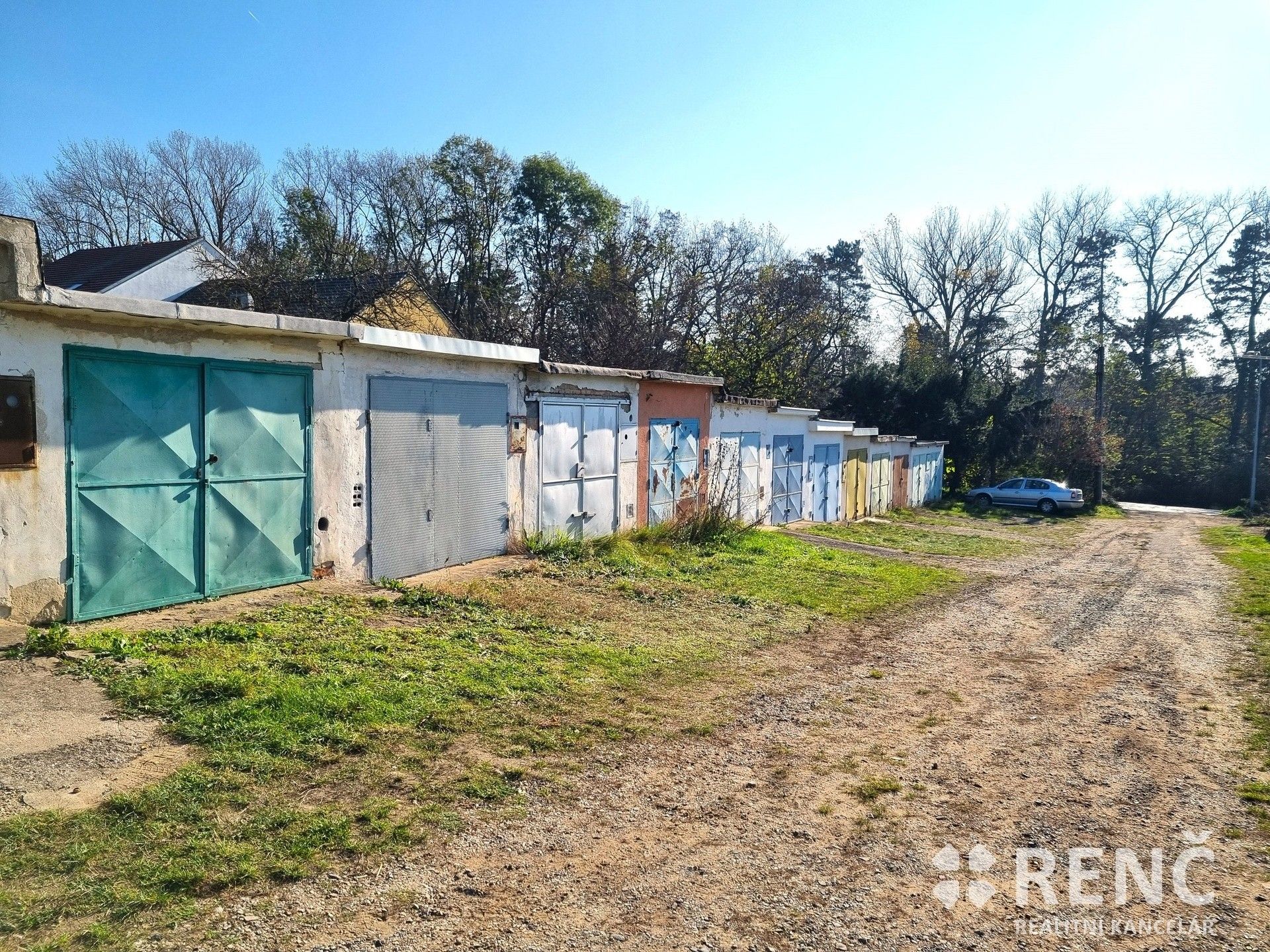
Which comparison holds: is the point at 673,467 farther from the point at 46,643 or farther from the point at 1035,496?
the point at 1035,496

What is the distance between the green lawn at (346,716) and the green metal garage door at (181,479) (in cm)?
75

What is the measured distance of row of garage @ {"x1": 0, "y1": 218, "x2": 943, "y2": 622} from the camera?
22.0 ft

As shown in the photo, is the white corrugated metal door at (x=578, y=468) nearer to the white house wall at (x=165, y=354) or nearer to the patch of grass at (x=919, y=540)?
the white house wall at (x=165, y=354)

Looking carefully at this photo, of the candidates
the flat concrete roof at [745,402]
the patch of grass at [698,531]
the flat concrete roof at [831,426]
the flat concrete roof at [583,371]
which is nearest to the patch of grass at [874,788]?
the flat concrete roof at [583,371]

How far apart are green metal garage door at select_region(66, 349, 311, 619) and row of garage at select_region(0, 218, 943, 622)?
0.02 metres

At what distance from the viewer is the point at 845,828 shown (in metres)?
4.58

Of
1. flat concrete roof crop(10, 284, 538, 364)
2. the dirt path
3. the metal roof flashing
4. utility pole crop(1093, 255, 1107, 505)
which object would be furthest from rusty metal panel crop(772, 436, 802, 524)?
utility pole crop(1093, 255, 1107, 505)

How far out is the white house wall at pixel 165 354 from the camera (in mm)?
6559

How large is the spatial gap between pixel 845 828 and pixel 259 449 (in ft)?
21.7

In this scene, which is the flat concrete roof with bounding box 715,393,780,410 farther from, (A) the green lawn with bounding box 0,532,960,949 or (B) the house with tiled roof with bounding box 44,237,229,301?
(B) the house with tiled roof with bounding box 44,237,229,301

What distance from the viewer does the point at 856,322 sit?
3944 centimetres

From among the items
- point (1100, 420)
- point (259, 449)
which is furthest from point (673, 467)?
point (1100, 420)

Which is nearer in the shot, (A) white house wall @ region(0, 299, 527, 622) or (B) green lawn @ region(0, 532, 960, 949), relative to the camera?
(B) green lawn @ region(0, 532, 960, 949)

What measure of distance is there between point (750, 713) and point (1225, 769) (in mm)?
3176
